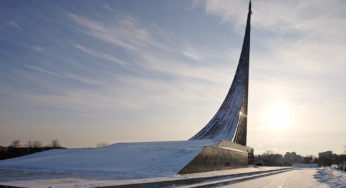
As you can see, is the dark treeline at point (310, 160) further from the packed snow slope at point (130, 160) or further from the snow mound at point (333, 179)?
the packed snow slope at point (130, 160)

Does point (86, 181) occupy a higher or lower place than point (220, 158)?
lower

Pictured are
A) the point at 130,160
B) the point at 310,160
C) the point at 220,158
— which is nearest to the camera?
the point at 130,160

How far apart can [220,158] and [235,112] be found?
6.77m

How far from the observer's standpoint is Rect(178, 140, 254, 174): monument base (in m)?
11.0

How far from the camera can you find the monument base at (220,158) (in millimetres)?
11031

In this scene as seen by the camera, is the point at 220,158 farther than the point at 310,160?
No

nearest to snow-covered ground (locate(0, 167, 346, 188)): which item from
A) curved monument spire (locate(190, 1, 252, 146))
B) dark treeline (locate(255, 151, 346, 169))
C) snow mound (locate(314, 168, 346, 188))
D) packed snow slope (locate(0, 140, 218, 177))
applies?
snow mound (locate(314, 168, 346, 188))

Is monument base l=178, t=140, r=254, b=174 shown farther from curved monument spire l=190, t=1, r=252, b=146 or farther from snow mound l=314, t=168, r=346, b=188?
snow mound l=314, t=168, r=346, b=188

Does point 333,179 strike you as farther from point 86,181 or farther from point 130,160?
point 86,181

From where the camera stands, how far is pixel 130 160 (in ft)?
37.4

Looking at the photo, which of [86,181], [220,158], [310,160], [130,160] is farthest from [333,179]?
[310,160]

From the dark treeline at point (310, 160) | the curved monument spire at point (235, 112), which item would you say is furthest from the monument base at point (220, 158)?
the dark treeline at point (310, 160)

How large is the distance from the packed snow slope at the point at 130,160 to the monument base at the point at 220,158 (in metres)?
0.24

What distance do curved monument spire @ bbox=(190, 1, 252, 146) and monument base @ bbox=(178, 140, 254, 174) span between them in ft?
3.30
